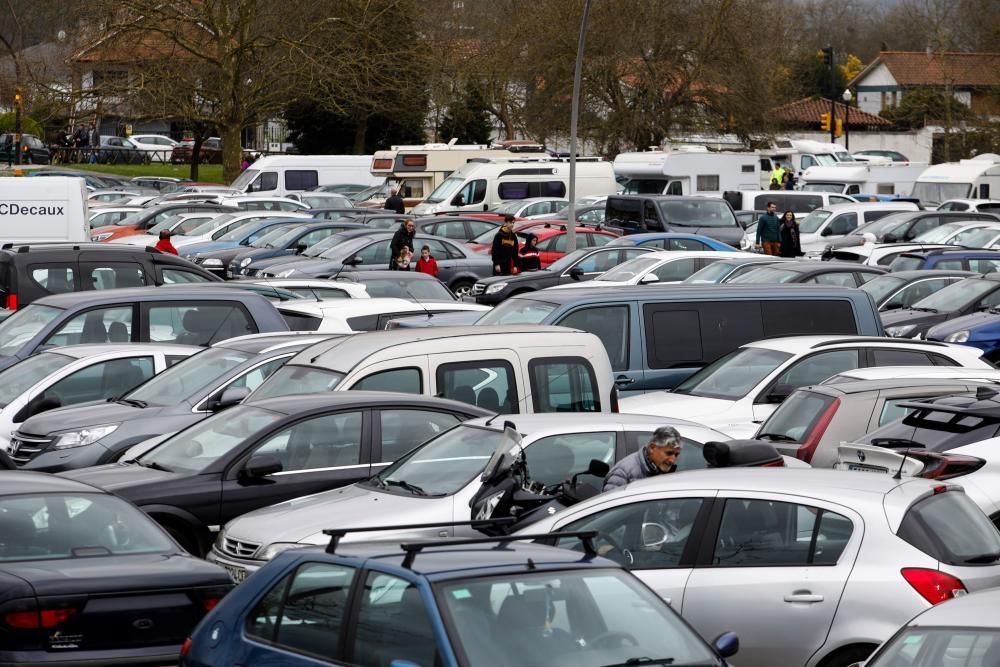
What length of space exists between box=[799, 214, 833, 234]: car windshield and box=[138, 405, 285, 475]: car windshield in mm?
27509

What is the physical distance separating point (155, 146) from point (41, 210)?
199ft

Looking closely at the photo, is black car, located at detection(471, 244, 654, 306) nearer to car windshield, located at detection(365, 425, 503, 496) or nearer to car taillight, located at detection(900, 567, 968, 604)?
car windshield, located at detection(365, 425, 503, 496)

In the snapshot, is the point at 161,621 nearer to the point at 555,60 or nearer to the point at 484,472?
the point at 484,472

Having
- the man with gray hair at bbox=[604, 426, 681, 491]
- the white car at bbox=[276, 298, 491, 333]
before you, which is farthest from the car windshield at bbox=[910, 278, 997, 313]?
the man with gray hair at bbox=[604, 426, 681, 491]

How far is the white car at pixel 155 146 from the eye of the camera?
83.4 m

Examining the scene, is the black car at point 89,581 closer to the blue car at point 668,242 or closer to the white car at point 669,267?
the white car at point 669,267

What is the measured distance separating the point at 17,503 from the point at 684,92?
51827mm

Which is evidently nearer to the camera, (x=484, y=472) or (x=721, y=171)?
(x=484, y=472)

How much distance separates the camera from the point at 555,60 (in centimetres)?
5794

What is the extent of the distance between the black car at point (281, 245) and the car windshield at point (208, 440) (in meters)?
17.7

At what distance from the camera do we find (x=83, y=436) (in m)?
12.7

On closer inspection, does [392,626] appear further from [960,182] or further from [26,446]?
[960,182]

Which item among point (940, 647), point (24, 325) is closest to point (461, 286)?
point (24, 325)

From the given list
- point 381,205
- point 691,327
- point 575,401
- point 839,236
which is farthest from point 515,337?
point 381,205
